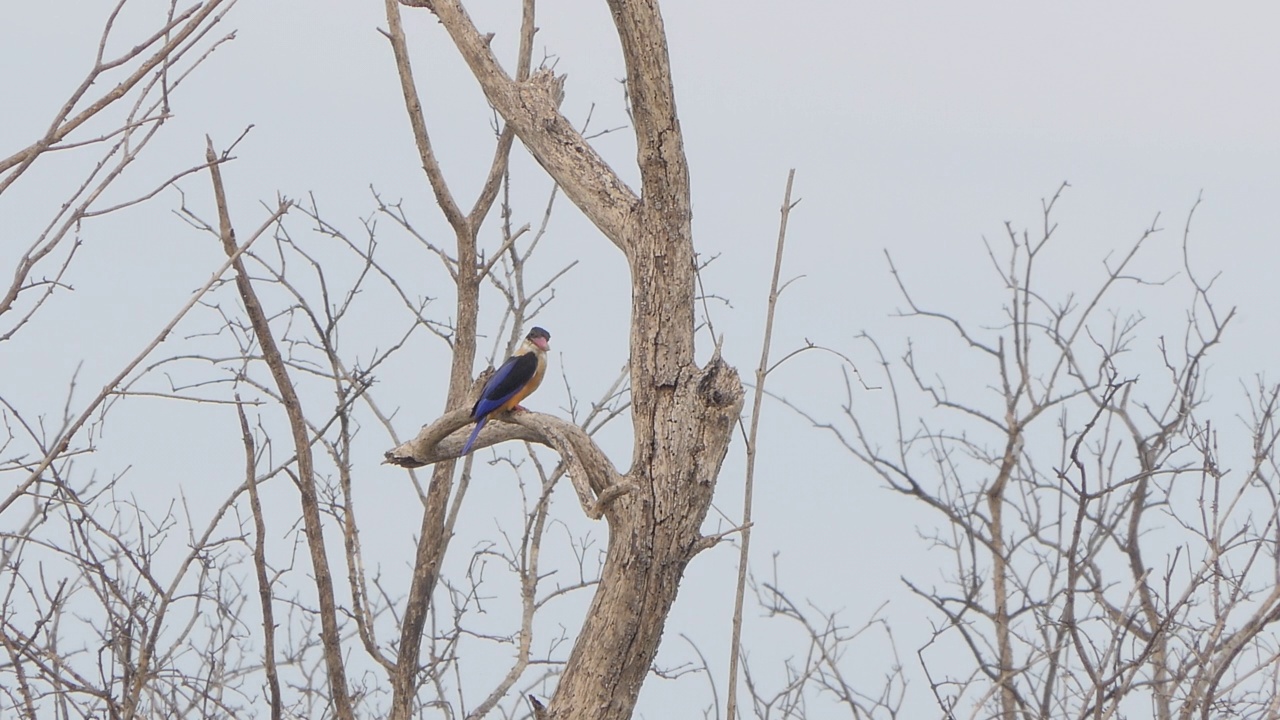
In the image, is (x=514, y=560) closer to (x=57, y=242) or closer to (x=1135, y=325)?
(x=1135, y=325)

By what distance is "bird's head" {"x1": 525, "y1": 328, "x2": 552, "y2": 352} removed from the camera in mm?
5422

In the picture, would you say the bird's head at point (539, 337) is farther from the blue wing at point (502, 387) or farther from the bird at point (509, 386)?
the blue wing at point (502, 387)

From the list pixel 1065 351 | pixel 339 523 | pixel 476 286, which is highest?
pixel 1065 351

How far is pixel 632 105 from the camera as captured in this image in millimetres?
3297

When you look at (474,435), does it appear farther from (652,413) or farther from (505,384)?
(652,413)

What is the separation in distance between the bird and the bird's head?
225 millimetres

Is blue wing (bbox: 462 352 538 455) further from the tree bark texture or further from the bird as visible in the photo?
the tree bark texture

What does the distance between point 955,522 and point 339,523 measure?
2843 millimetres

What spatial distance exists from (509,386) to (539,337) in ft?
3.79

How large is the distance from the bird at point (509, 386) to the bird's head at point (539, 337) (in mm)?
225

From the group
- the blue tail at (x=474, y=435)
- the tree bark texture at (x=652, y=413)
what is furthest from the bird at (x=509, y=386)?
the tree bark texture at (x=652, y=413)

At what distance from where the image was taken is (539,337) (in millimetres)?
5477

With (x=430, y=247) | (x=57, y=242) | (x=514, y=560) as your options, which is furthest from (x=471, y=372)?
(x=57, y=242)

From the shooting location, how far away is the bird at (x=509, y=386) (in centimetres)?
399
